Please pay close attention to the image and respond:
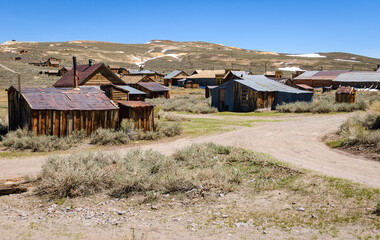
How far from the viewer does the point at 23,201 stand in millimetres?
7910

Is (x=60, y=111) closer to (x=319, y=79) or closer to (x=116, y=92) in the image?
(x=116, y=92)

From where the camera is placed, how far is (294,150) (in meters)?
12.7

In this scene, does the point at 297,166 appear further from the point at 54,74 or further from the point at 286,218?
the point at 54,74

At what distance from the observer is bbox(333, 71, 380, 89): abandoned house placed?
51.5 metres

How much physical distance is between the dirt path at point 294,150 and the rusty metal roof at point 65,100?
→ 3.11 m

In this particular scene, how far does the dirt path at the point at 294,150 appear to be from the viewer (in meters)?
9.46

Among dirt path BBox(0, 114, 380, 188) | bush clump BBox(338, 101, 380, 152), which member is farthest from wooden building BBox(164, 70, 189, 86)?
bush clump BBox(338, 101, 380, 152)

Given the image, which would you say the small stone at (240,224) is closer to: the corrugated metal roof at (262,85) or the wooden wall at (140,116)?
the wooden wall at (140,116)

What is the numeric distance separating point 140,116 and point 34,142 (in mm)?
5237

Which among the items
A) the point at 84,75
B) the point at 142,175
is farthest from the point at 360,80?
the point at 142,175

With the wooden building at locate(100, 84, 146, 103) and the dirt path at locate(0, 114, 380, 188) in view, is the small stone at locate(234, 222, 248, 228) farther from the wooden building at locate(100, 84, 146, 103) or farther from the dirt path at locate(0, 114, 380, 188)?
the wooden building at locate(100, 84, 146, 103)

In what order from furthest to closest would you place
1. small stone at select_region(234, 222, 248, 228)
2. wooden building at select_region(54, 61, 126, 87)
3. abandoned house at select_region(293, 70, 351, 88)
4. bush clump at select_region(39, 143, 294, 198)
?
1. abandoned house at select_region(293, 70, 351, 88)
2. wooden building at select_region(54, 61, 126, 87)
3. bush clump at select_region(39, 143, 294, 198)
4. small stone at select_region(234, 222, 248, 228)

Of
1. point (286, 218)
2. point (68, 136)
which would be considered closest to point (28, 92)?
point (68, 136)

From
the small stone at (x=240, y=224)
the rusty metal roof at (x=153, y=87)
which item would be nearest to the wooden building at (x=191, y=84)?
the rusty metal roof at (x=153, y=87)
